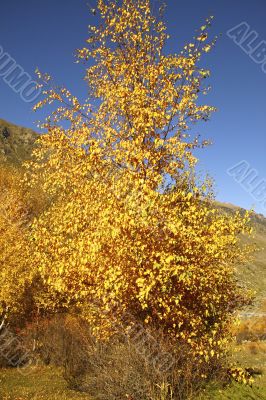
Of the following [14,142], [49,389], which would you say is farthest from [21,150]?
[49,389]

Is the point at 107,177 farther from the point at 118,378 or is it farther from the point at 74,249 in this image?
the point at 118,378

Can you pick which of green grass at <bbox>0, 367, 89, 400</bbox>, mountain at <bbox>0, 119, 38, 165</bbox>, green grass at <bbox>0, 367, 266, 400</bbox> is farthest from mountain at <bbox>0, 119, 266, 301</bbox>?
green grass at <bbox>0, 367, 266, 400</bbox>

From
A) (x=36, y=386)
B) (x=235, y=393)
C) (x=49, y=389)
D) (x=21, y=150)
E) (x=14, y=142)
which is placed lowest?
(x=36, y=386)

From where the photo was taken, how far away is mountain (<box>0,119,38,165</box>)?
407ft

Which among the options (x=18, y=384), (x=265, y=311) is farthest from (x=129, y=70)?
(x=265, y=311)

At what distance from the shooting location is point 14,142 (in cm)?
13962

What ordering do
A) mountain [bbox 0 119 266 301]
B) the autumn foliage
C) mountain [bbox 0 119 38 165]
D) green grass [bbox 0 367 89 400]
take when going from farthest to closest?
mountain [bbox 0 119 38 165] → mountain [bbox 0 119 266 301] → green grass [bbox 0 367 89 400] → the autumn foliage

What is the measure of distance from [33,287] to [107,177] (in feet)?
86.8

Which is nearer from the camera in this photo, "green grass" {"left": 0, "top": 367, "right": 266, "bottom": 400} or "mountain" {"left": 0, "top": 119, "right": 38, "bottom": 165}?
"green grass" {"left": 0, "top": 367, "right": 266, "bottom": 400}

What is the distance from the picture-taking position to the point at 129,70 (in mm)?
13391

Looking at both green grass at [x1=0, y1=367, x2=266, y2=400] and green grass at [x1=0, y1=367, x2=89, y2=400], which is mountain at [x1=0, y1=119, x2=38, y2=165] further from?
green grass at [x1=0, y1=367, x2=266, y2=400]

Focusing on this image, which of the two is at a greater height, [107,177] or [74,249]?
[107,177]

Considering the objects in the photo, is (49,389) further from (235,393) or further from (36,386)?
(235,393)

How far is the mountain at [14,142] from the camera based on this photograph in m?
124
